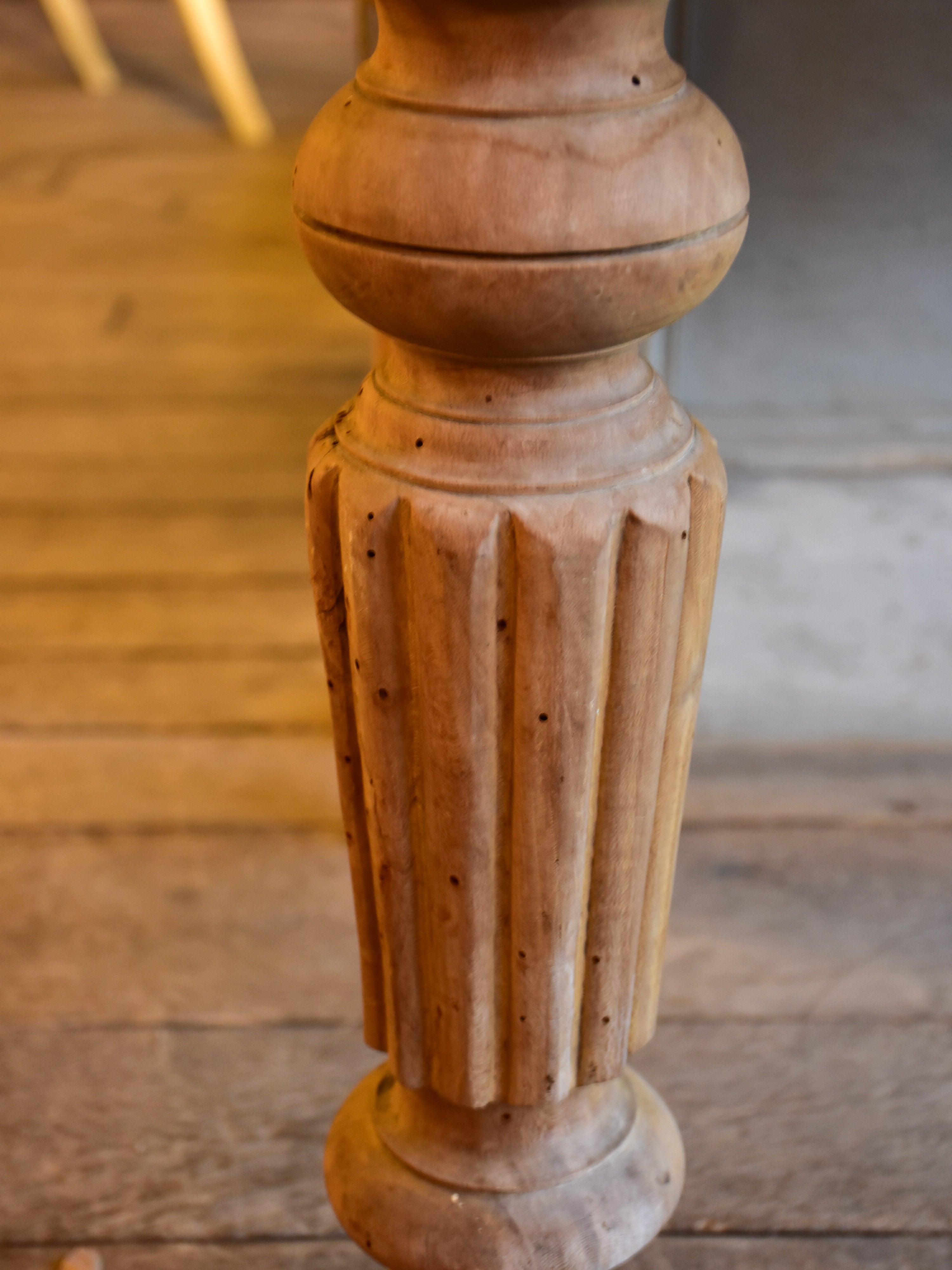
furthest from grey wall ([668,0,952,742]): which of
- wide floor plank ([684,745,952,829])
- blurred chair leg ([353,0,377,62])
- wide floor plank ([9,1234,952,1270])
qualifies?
wide floor plank ([9,1234,952,1270])

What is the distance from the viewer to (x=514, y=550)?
0.48 meters

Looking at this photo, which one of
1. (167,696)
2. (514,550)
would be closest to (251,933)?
(167,696)

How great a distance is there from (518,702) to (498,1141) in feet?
0.97

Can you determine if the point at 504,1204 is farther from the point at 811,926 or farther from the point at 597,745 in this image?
the point at 811,926

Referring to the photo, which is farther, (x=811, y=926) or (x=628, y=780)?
(x=811, y=926)

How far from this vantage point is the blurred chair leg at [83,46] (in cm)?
361

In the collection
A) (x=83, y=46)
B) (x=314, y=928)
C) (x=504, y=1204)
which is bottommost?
(x=83, y=46)

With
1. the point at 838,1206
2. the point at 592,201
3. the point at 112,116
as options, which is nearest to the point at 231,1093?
the point at 838,1206

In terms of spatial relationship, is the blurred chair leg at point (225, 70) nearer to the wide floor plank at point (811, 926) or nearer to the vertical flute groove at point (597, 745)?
the wide floor plank at point (811, 926)

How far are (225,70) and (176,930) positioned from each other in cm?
271

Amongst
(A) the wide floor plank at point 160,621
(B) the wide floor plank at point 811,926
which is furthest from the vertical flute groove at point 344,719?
(A) the wide floor plank at point 160,621

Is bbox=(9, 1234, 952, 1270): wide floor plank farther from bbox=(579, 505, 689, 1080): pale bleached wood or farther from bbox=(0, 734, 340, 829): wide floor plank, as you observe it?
bbox=(0, 734, 340, 829): wide floor plank

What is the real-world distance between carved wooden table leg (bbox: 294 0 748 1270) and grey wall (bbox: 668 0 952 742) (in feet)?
1.65

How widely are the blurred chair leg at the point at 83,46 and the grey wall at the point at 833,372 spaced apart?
3.20 meters
